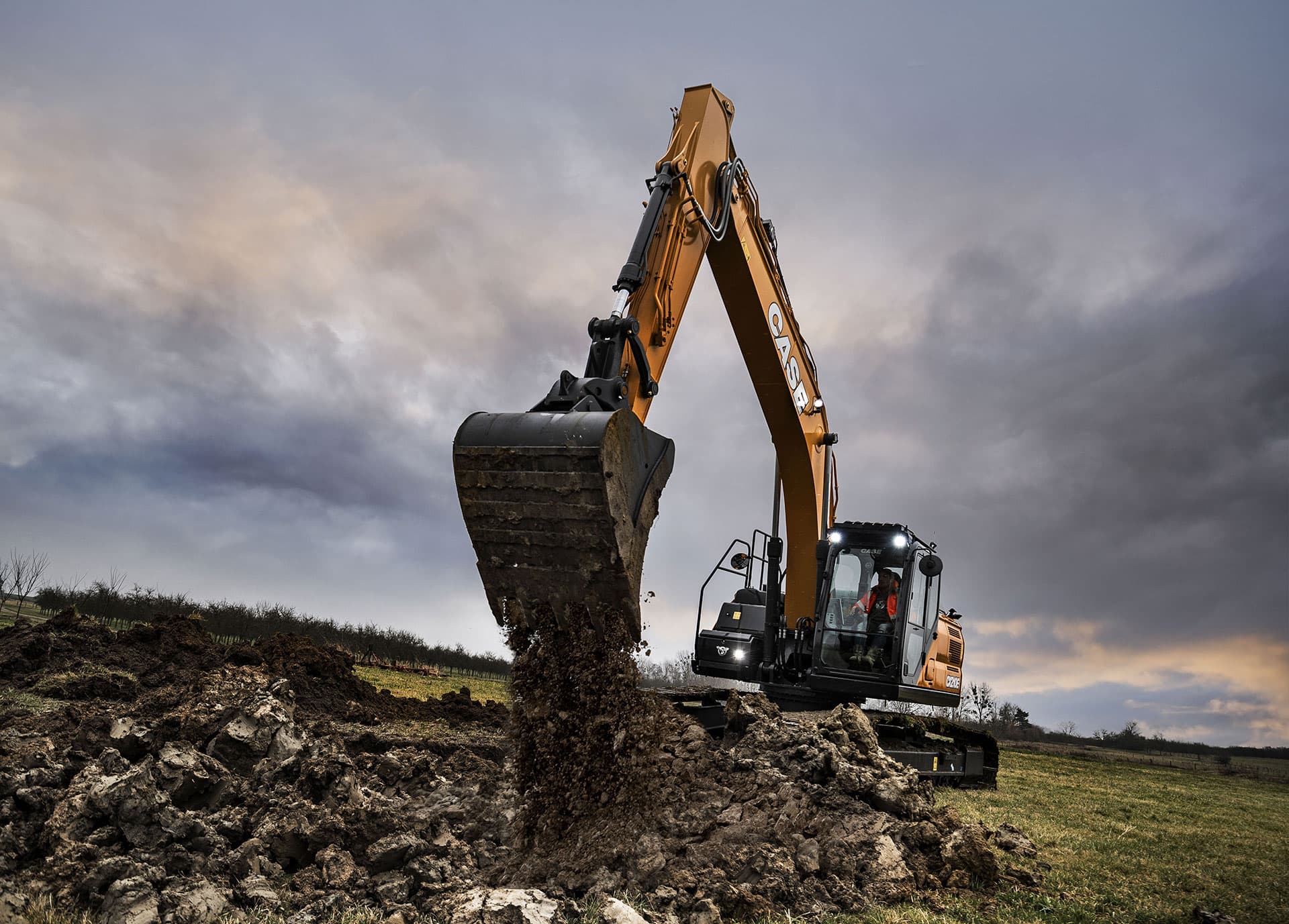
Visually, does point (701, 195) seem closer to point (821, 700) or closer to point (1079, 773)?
point (821, 700)

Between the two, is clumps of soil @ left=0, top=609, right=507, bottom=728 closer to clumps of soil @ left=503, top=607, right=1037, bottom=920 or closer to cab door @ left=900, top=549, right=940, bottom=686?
clumps of soil @ left=503, top=607, right=1037, bottom=920

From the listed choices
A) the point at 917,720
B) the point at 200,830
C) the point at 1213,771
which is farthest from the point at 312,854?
the point at 1213,771

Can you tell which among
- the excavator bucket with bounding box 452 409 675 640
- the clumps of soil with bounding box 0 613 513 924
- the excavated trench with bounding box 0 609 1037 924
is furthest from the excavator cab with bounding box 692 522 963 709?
the excavator bucket with bounding box 452 409 675 640

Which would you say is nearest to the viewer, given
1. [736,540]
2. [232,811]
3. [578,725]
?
[578,725]

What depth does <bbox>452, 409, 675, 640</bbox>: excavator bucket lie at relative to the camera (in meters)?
4.27

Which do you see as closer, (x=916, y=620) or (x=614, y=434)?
(x=614, y=434)

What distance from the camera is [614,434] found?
429 centimetres

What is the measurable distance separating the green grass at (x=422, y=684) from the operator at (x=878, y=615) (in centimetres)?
819

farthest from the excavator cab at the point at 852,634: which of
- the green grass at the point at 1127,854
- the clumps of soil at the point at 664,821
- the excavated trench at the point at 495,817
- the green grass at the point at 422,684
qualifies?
the green grass at the point at 422,684

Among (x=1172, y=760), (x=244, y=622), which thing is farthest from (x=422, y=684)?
(x=1172, y=760)

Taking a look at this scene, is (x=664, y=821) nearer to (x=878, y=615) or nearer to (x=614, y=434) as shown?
(x=614, y=434)

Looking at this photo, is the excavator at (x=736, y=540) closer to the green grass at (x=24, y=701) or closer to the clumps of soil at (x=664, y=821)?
the clumps of soil at (x=664, y=821)

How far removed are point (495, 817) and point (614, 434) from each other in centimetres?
291

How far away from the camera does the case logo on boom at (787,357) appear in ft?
27.6
